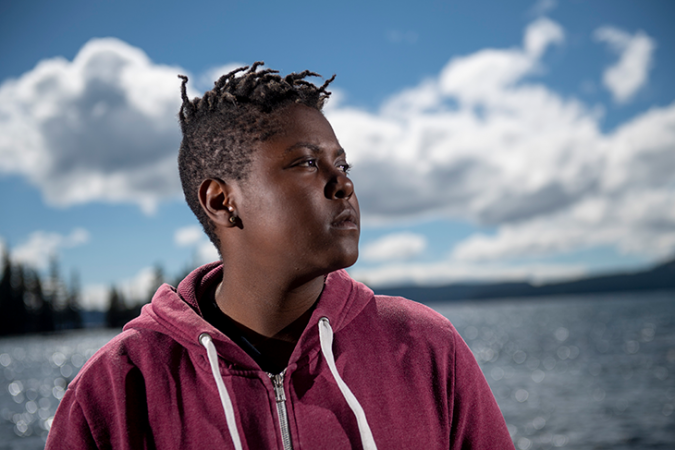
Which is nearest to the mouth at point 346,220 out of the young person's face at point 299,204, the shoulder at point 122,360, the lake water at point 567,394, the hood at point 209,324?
the young person's face at point 299,204

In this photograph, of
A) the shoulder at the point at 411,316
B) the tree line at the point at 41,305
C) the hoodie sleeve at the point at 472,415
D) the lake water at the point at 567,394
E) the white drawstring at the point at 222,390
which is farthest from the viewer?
the tree line at the point at 41,305

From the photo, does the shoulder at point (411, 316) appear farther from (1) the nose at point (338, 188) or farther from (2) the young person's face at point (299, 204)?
(1) the nose at point (338, 188)

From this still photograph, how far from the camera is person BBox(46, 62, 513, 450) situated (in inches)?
80.0

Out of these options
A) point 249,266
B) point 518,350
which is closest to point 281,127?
point 249,266

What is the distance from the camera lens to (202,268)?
8.63 feet

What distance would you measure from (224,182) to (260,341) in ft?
2.42

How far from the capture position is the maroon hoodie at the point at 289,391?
6.59 ft

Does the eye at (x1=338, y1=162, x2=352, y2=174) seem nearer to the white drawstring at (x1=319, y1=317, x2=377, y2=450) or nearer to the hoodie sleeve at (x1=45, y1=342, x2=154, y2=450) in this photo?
the white drawstring at (x1=319, y1=317, x2=377, y2=450)

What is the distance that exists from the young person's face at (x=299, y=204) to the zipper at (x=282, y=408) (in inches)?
17.8

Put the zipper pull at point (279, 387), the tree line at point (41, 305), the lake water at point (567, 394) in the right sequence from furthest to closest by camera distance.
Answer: the tree line at point (41, 305) < the lake water at point (567, 394) < the zipper pull at point (279, 387)

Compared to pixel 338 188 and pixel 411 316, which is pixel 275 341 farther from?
pixel 338 188

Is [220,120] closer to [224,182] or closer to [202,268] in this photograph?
[224,182]

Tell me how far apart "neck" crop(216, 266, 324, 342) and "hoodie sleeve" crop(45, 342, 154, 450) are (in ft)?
1.69

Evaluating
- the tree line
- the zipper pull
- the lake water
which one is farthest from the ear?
the tree line
